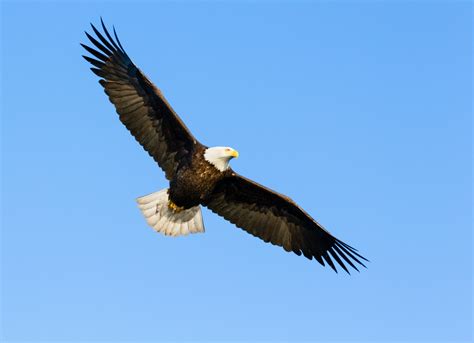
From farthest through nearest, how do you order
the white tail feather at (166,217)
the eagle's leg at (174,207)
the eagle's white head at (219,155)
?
the white tail feather at (166,217), the eagle's leg at (174,207), the eagle's white head at (219,155)

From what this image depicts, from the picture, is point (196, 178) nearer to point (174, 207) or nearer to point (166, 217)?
point (174, 207)

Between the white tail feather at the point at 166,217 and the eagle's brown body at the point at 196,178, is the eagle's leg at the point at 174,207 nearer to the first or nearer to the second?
the white tail feather at the point at 166,217

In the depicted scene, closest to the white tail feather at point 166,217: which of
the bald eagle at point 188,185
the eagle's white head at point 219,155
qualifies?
the bald eagle at point 188,185

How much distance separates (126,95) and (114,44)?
68 cm

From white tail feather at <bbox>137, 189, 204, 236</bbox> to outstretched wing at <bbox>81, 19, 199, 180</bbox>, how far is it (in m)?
0.51

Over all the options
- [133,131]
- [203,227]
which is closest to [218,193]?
[203,227]

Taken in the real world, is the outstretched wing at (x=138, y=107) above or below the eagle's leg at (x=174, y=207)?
above

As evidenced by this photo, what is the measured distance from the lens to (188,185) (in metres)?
13.5

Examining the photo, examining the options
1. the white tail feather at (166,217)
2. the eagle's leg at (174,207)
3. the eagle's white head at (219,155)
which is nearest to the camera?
the eagle's white head at (219,155)

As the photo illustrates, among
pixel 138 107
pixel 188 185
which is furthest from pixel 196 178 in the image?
pixel 138 107

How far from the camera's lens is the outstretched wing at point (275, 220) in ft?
46.6

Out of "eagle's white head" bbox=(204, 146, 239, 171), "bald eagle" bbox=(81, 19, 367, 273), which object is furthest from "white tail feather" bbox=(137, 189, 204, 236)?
"eagle's white head" bbox=(204, 146, 239, 171)

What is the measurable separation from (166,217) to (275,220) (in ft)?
5.05

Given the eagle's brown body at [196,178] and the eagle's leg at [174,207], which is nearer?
the eagle's brown body at [196,178]
